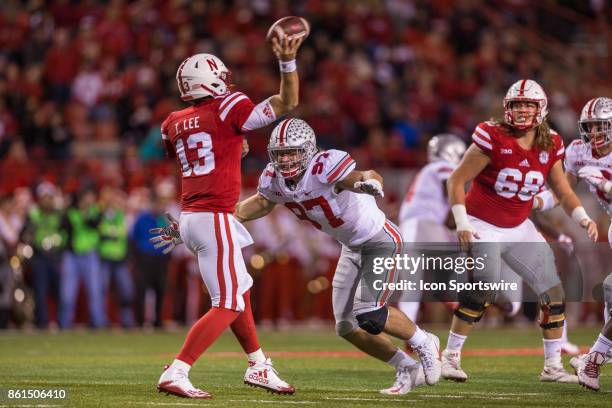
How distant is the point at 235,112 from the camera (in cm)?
718

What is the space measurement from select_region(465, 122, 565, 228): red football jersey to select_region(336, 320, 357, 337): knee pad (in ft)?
5.04

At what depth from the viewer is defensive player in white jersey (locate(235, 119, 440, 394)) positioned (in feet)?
23.9

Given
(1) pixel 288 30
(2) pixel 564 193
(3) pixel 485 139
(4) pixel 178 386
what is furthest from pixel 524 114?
(4) pixel 178 386

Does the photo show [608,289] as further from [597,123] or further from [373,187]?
[373,187]

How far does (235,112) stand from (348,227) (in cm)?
103

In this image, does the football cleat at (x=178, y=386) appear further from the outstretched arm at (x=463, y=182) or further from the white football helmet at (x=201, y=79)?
the outstretched arm at (x=463, y=182)

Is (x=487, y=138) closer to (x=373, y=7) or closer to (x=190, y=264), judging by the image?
(x=190, y=264)

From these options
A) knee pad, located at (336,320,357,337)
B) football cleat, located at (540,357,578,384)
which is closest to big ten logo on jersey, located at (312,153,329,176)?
knee pad, located at (336,320,357,337)

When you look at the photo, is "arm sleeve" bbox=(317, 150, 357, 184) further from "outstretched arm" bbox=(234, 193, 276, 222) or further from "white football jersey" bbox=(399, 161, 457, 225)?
"white football jersey" bbox=(399, 161, 457, 225)

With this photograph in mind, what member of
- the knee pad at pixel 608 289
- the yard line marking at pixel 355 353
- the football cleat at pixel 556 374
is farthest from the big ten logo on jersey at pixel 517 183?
the yard line marking at pixel 355 353

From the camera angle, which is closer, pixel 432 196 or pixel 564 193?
pixel 564 193

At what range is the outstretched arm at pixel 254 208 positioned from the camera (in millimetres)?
7734

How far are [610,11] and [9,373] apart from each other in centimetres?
1567

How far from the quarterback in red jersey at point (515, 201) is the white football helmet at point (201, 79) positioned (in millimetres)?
1815
